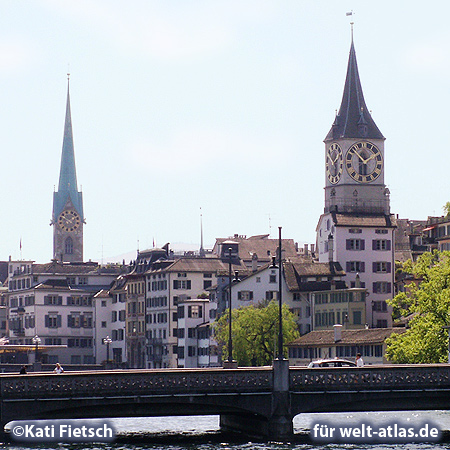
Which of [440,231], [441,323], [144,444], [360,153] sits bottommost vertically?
[144,444]

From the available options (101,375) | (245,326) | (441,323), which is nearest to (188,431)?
(101,375)

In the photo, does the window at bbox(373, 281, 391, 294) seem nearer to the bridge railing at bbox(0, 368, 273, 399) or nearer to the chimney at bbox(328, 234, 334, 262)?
the chimney at bbox(328, 234, 334, 262)

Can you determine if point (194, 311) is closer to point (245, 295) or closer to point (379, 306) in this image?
point (245, 295)

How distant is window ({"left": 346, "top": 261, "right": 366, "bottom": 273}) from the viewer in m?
179

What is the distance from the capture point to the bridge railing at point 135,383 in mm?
72562

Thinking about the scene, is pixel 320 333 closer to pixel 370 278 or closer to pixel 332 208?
pixel 370 278

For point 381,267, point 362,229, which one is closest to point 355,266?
point 381,267

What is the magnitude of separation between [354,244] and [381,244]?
362 centimetres

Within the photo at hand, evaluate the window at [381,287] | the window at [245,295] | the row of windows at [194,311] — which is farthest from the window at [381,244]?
the row of windows at [194,311]

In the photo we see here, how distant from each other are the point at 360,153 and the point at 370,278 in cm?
2661

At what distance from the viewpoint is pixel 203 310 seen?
626 ft

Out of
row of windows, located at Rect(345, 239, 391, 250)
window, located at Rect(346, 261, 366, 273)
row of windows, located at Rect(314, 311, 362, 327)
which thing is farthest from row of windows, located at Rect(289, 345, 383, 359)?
row of windows, located at Rect(345, 239, 391, 250)

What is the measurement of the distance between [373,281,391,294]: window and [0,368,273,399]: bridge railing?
343ft

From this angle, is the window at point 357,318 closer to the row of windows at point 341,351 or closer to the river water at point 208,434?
the row of windows at point 341,351
